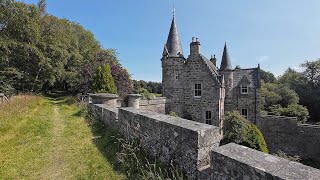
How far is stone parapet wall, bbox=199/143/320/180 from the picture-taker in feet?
7.60

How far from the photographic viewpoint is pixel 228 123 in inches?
734

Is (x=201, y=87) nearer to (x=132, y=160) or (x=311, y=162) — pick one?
(x=311, y=162)

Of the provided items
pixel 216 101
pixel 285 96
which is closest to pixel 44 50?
pixel 216 101

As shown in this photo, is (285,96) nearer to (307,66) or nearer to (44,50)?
(307,66)

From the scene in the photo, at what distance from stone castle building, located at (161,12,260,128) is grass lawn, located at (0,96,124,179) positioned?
1337 centimetres

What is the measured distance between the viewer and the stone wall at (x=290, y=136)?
68.7 feet

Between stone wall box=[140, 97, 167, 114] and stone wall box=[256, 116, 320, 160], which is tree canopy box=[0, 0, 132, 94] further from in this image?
stone wall box=[256, 116, 320, 160]

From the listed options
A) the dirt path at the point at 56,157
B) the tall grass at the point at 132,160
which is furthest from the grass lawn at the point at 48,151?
the tall grass at the point at 132,160

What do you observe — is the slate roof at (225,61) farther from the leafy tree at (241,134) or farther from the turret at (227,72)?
the leafy tree at (241,134)

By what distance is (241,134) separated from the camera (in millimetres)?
17516

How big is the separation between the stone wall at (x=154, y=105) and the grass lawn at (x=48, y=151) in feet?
29.7

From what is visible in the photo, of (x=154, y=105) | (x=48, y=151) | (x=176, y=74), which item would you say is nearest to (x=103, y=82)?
(x=154, y=105)

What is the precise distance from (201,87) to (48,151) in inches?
663

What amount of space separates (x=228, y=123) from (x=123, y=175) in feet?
52.3
